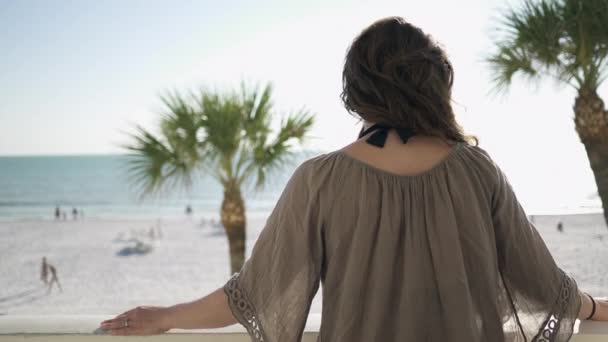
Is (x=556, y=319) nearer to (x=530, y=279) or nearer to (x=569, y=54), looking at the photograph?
(x=530, y=279)

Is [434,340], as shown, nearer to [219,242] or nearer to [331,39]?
[219,242]

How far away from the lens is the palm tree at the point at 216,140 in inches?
246

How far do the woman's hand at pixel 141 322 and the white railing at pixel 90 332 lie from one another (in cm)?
8

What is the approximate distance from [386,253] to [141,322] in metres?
0.56

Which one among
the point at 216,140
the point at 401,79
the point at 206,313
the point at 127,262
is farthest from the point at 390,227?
the point at 127,262

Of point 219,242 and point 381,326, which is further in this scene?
point 219,242

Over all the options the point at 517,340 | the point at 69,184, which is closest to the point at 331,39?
the point at 69,184

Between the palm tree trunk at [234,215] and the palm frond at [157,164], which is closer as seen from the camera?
the palm frond at [157,164]

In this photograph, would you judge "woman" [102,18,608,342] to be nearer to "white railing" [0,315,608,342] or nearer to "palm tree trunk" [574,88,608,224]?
"white railing" [0,315,608,342]

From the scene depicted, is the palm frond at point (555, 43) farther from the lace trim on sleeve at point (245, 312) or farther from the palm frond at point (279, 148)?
the lace trim on sleeve at point (245, 312)

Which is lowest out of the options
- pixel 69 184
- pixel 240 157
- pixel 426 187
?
pixel 69 184

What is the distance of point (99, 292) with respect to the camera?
16312mm

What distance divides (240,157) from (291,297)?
18.5ft

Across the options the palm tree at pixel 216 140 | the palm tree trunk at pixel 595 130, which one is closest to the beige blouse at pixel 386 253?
the palm tree at pixel 216 140
